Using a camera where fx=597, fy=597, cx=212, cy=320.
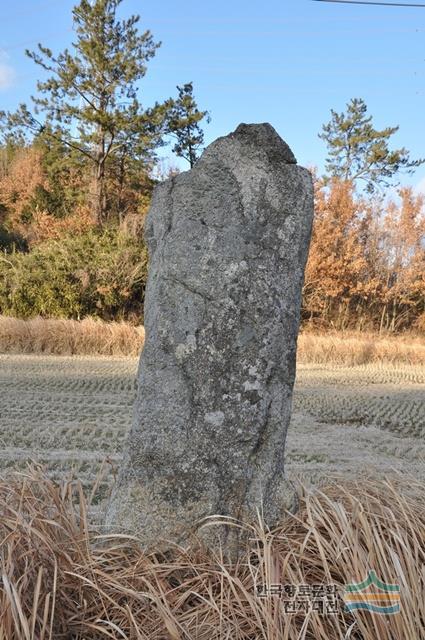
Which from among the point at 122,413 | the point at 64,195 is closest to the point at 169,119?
the point at 64,195

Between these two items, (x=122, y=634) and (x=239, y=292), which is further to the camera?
(x=239, y=292)

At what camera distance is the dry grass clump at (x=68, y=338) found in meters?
15.9

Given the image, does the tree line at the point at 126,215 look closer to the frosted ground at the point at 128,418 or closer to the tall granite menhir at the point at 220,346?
the frosted ground at the point at 128,418

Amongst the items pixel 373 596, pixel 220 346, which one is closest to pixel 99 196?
pixel 220 346

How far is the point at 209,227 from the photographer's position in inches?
102

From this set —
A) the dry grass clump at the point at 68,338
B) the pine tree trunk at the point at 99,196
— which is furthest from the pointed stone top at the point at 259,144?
the pine tree trunk at the point at 99,196

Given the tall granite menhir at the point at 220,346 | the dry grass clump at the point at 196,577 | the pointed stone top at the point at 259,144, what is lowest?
the dry grass clump at the point at 196,577

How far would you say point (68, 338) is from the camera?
16234 millimetres

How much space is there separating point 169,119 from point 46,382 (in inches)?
611

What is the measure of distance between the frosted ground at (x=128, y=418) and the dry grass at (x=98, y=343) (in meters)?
1.22

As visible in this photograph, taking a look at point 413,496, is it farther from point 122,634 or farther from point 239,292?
point 122,634

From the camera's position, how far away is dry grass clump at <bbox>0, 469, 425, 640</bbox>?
1911 millimetres

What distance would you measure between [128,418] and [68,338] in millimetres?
8489

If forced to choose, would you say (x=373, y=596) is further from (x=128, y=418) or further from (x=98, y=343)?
(x=98, y=343)
